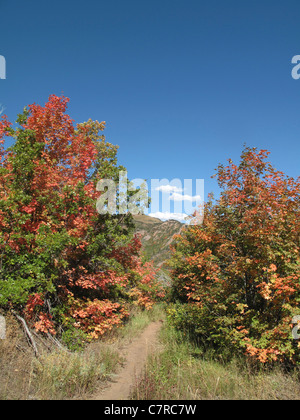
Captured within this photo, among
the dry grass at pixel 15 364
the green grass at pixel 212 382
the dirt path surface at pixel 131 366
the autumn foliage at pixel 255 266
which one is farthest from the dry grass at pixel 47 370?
the autumn foliage at pixel 255 266

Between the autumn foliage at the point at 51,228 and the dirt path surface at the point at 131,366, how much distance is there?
1.29 metres

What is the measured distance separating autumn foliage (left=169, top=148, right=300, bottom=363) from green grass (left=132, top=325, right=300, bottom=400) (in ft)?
1.34

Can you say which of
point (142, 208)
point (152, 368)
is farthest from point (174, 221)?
point (152, 368)

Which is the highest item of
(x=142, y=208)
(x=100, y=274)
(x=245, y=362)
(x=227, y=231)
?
(x=142, y=208)

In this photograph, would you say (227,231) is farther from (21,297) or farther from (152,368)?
(21,297)

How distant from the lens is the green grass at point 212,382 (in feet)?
15.2

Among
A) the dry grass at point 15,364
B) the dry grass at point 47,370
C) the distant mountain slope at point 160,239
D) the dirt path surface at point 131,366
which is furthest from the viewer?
the distant mountain slope at point 160,239

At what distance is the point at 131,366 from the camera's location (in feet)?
23.0

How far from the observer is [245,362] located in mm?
6074

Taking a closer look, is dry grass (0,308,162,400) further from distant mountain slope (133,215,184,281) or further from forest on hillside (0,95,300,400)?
distant mountain slope (133,215,184,281)

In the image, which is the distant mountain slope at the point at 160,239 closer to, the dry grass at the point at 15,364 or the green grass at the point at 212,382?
the green grass at the point at 212,382

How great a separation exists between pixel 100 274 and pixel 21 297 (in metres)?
3.38

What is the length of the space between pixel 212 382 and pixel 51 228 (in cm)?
576
